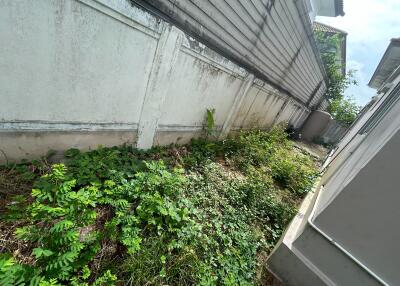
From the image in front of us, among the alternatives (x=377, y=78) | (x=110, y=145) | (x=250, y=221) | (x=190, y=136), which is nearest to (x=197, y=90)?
(x=190, y=136)

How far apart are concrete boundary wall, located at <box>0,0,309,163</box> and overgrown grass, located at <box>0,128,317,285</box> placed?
0.33m

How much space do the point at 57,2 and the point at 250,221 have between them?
12.5 ft

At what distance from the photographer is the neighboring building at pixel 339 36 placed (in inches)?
701

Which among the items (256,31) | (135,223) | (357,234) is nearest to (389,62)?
(256,31)

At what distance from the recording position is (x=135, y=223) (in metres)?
2.57

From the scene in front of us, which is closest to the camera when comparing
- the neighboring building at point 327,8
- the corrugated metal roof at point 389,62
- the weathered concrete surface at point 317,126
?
the corrugated metal roof at point 389,62

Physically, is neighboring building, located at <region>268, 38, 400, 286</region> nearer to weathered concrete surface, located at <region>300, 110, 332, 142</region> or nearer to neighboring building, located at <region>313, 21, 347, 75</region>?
weathered concrete surface, located at <region>300, 110, 332, 142</region>

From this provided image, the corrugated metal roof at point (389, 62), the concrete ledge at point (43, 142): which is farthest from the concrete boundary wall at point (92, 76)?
the corrugated metal roof at point (389, 62)

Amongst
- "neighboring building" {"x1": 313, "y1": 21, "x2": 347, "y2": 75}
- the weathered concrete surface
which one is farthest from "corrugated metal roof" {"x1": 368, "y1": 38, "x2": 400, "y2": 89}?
"neighboring building" {"x1": 313, "y1": 21, "x2": 347, "y2": 75}

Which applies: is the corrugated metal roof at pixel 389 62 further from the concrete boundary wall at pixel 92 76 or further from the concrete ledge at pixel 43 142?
the concrete ledge at pixel 43 142

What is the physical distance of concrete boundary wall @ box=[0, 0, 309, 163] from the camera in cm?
210

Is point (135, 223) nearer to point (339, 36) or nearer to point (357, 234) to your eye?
point (357, 234)

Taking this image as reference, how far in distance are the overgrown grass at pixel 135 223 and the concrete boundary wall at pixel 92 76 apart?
328mm

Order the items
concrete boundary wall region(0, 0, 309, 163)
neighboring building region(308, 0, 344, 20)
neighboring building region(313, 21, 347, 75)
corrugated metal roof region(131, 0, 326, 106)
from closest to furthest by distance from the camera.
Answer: concrete boundary wall region(0, 0, 309, 163) < corrugated metal roof region(131, 0, 326, 106) < neighboring building region(308, 0, 344, 20) < neighboring building region(313, 21, 347, 75)
